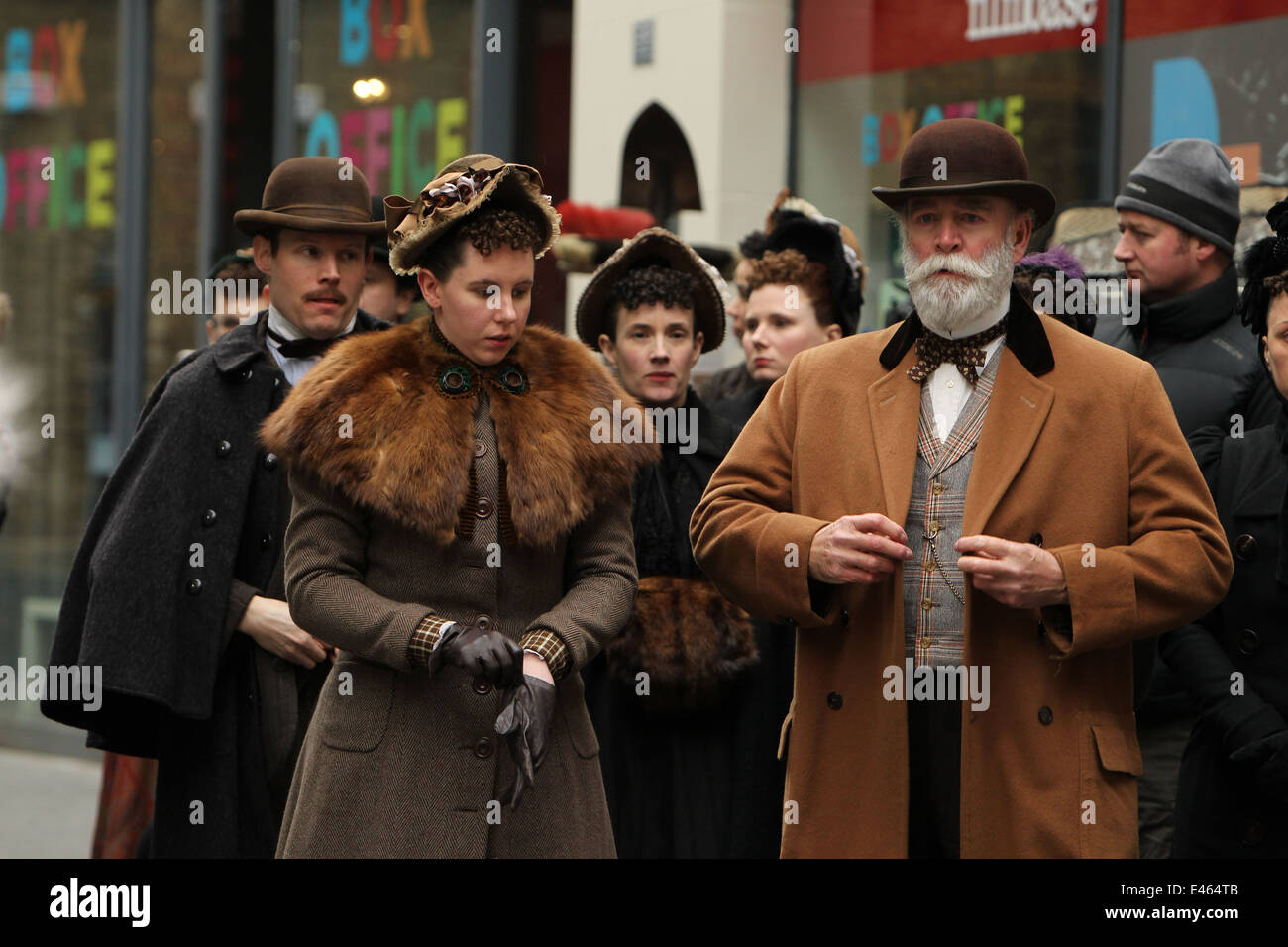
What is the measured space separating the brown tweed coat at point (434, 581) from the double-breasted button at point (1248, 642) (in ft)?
4.66

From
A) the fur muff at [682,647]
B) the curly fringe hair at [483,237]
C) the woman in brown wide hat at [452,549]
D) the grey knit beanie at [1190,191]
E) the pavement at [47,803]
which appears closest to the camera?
the woman in brown wide hat at [452,549]

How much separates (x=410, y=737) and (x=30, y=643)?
8750mm

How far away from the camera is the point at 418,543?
12.3ft

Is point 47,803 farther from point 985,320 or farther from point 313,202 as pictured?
point 985,320

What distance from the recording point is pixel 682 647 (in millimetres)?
4766

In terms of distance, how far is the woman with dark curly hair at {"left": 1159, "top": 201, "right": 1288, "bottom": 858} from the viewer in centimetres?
407

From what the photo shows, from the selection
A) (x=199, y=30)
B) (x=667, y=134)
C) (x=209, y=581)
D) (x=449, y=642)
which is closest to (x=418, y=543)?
(x=449, y=642)

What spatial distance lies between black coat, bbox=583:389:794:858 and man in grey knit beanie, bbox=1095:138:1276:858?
3.34ft

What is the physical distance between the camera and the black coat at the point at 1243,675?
4078 mm

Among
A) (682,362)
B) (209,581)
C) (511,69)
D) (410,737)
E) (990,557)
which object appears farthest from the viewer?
(511,69)

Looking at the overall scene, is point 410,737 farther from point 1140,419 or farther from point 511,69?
point 511,69

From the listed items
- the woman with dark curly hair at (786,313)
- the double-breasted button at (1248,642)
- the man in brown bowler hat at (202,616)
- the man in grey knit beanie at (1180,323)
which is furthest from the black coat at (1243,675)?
the man in brown bowler hat at (202,616)

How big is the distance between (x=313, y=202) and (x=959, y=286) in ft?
6.55

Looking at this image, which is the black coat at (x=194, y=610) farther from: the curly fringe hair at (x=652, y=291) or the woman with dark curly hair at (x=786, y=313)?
the woman with dark curly hair at (x=786, y=313)
